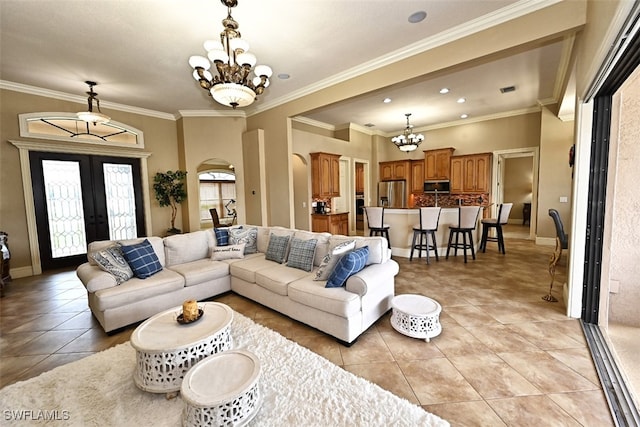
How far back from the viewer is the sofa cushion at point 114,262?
9.46 ft

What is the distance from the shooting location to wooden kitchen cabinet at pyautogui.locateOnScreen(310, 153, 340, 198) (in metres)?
6.86

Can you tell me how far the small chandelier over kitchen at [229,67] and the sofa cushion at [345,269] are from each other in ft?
6.96

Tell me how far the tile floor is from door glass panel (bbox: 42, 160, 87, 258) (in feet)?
4.72

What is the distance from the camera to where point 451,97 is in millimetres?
5832

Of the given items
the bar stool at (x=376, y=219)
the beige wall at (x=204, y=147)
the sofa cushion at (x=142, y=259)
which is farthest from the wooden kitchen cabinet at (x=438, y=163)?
the sofa cushion at (x=142, y=259)

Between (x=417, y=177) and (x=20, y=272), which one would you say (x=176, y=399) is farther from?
(x=417, y=177)

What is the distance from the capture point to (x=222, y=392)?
4.85 ft

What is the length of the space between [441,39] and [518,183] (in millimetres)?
9119

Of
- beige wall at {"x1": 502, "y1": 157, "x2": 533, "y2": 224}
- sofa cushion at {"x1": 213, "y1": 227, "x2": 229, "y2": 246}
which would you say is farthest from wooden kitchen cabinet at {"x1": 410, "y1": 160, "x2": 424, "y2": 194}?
sofa cushion at {"x1": 213, "y1": 227, "x2": 229, "y2": 246}

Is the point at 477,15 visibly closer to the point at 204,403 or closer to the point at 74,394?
the point at 204,403

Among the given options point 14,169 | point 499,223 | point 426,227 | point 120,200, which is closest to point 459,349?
point 426,227

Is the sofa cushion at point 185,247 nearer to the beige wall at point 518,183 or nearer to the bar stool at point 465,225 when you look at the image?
the bar stool at point 465,225

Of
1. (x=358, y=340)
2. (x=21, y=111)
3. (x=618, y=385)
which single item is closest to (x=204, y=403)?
(x=358, y=340)

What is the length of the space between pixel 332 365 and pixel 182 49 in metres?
4.39
